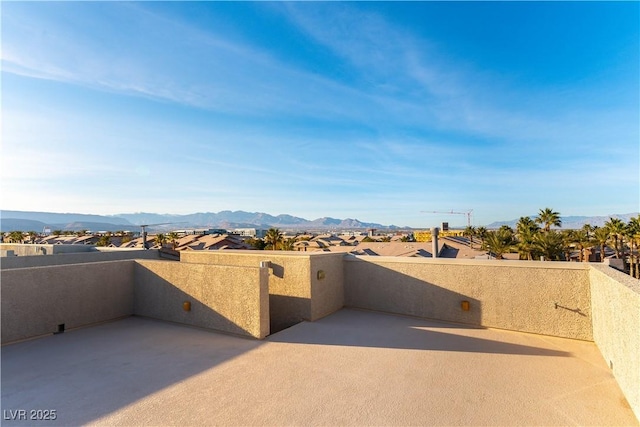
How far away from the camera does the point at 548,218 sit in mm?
37531

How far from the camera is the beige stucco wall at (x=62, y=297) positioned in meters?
6.21

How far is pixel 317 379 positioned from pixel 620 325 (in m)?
4.04

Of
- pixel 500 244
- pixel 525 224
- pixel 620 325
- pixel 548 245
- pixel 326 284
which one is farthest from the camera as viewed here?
pixel 525 224

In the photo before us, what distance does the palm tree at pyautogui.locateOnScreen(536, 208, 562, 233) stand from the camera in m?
37.0

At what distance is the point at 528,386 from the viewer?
4.12 m

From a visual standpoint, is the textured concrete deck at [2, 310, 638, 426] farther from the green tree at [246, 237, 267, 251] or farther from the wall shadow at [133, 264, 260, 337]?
the green tree at [246, 237, 267, 251]

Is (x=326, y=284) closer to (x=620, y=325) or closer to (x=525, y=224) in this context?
(x=620, y=325)

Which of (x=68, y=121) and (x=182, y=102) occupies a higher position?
(x=182, y=102)

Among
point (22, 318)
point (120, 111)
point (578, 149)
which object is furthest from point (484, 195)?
point (22, 318)

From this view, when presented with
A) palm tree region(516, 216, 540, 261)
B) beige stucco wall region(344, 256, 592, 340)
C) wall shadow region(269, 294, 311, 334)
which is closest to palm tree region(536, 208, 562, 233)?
palm tree region(516, 216, 540, 261)

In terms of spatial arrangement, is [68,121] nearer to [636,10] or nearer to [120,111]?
[120,111]

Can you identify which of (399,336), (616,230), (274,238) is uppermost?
(616,230)

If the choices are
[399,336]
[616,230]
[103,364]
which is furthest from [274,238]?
[616,230]

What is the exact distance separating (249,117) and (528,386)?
19.9 metres
